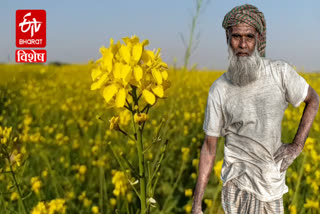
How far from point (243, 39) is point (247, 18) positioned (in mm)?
93

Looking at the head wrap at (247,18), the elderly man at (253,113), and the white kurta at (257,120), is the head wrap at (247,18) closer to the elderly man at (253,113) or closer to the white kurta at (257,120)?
the elderly man at (253,113)

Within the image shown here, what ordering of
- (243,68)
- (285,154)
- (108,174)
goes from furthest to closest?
(108,174), (285,154), (243,68)

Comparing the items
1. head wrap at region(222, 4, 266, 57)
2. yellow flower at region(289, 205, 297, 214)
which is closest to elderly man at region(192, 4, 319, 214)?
head wrap at region(222, 4, 266, 57)

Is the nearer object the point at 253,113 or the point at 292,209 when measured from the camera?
the point at 253,113

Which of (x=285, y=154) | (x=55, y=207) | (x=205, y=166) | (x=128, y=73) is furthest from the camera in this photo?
(x=55, y=207)

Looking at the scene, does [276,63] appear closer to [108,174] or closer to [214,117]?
[214,117]

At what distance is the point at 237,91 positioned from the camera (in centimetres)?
143

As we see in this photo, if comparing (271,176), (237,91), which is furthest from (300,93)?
(271,176)

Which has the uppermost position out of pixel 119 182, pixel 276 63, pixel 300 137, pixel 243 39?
pixel 243 39

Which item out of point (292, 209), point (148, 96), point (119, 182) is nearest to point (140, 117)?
point (148, 96)

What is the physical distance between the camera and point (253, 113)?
4.60 feet

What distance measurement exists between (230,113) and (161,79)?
469 millimetres

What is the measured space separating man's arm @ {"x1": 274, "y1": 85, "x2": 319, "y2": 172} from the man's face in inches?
14.5

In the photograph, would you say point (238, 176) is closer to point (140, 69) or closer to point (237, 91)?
point (237, 91)
